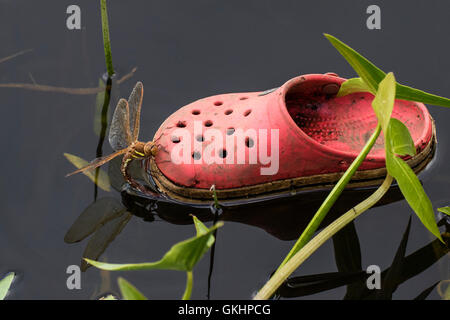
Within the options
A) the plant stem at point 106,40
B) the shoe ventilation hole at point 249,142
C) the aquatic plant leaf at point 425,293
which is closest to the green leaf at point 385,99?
the shoe ventilation hole at point 249,142

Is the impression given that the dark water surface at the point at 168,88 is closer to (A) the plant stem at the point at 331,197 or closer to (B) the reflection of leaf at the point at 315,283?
(B) the reflection of leaf at the point at 315,283

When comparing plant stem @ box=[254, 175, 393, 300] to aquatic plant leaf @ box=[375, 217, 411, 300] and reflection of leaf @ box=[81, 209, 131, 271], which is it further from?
reflection of leaf @ box=[81, 209, 131, 271]

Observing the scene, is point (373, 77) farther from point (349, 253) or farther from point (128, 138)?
point (128, 138)

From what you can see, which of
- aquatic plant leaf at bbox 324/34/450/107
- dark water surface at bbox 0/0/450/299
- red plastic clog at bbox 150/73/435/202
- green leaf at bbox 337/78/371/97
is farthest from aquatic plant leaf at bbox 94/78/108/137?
aquatic plant leaf at bbox 324/34/450/107
